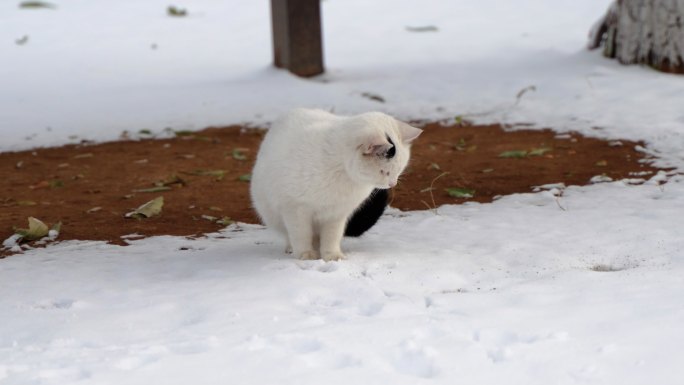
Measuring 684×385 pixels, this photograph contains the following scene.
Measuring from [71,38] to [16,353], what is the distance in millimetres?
9340

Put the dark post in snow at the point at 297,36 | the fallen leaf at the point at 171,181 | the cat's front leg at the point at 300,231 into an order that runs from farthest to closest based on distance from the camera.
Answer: the dark post in snow at the point at 297,36, the fallen leaf at the point at 171,181, the cat's front leg at the point at 300,231

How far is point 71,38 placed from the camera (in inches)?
483

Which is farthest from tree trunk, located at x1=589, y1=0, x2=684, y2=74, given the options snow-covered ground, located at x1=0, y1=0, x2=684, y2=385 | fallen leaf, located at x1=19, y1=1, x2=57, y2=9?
fallen leaf, located at x1=19, y1=1, x2=57, y2=9

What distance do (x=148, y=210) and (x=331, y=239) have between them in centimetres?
165

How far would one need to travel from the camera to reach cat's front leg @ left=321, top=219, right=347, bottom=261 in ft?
15.7

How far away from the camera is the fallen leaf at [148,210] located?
5947mm

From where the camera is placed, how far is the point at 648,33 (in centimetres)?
920

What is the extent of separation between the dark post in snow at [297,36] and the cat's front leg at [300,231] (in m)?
5.60

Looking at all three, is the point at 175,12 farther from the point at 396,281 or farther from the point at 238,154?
the point at 396,281

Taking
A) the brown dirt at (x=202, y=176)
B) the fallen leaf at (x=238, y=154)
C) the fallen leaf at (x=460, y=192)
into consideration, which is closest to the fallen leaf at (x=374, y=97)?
the brown dirt at (x=202, y=176)

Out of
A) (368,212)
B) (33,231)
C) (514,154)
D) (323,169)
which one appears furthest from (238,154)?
(323,169)

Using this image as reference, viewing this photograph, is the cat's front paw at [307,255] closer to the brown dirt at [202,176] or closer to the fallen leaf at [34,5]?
the brown dirt at [202,176]

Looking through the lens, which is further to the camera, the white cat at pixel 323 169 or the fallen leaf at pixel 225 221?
the fallen leaf at pixel 225 221

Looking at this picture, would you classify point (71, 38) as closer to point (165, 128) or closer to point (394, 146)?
point (165, 128)
